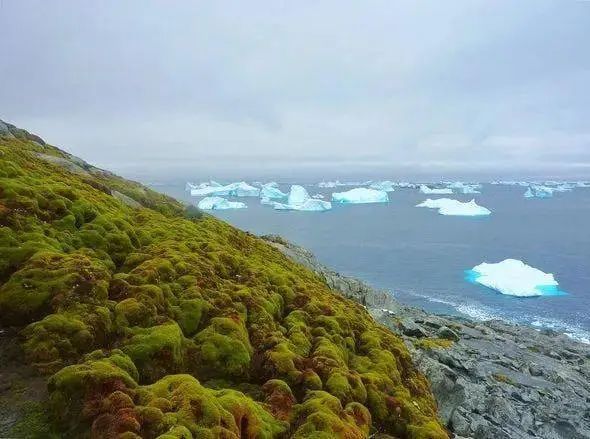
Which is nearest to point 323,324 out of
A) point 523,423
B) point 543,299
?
point 523,423

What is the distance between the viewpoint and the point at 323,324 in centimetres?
1766

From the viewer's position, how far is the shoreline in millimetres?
22000

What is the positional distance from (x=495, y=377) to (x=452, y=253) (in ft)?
309

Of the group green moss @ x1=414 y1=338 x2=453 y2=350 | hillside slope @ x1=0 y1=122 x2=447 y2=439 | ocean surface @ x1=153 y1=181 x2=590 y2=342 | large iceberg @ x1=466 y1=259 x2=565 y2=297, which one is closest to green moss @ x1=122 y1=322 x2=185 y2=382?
hillside slope @ x1=0 y1=122 x2=447 y2=439

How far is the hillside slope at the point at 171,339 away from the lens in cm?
977

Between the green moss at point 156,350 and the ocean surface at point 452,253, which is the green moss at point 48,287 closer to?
the green moss at point 156,350

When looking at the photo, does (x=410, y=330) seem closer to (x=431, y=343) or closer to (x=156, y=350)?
(x=431, y=343)

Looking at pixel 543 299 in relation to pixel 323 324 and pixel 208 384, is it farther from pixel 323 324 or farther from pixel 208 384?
pixel 208 384

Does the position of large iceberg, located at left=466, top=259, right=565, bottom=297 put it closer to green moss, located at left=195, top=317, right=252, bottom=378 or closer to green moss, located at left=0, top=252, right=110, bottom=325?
green moss, located at left=195, top=317, right=252, bottom=378

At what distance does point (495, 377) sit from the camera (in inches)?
1231

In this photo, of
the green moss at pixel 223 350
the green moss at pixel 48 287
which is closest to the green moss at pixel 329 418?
the green moss at pixel 223 350

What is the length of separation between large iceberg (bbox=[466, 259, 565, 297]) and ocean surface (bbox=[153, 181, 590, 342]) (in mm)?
1552

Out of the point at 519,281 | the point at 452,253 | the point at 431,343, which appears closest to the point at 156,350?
the point at 431,343

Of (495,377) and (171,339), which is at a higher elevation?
(171,339)
